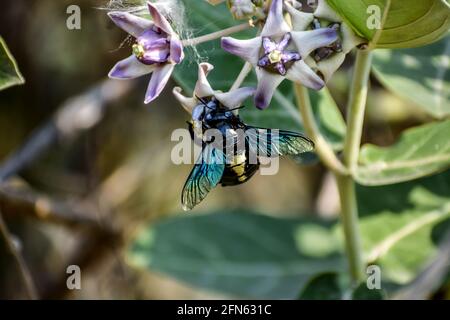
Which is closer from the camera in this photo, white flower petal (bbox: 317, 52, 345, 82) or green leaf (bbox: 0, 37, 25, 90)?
white flower petal (bbox: 317, 52, 345, 82)

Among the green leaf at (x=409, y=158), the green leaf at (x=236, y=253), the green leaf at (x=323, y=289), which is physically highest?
the green leaf at (x=409, y=158)

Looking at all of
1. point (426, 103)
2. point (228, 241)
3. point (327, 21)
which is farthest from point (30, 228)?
point (327, 21)

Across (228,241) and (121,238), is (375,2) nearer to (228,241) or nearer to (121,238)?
(228,241)

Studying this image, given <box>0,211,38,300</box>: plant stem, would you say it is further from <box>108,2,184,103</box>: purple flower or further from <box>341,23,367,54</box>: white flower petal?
<box>341,23,367,54</box>: white flower petal

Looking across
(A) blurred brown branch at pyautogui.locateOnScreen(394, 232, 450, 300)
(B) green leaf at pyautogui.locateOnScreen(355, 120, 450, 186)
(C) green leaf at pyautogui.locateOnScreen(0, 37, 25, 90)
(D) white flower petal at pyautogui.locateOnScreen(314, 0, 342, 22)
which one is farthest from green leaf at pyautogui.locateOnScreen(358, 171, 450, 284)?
(C) green leaf at pyautogui.locateOnScreen(0, 37, 25, 90)

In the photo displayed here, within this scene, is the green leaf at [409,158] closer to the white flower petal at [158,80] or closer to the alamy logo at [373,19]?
the alamy logo at [373,19]

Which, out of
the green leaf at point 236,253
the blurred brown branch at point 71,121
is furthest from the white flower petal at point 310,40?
the blurred brown branch at point 71,121
